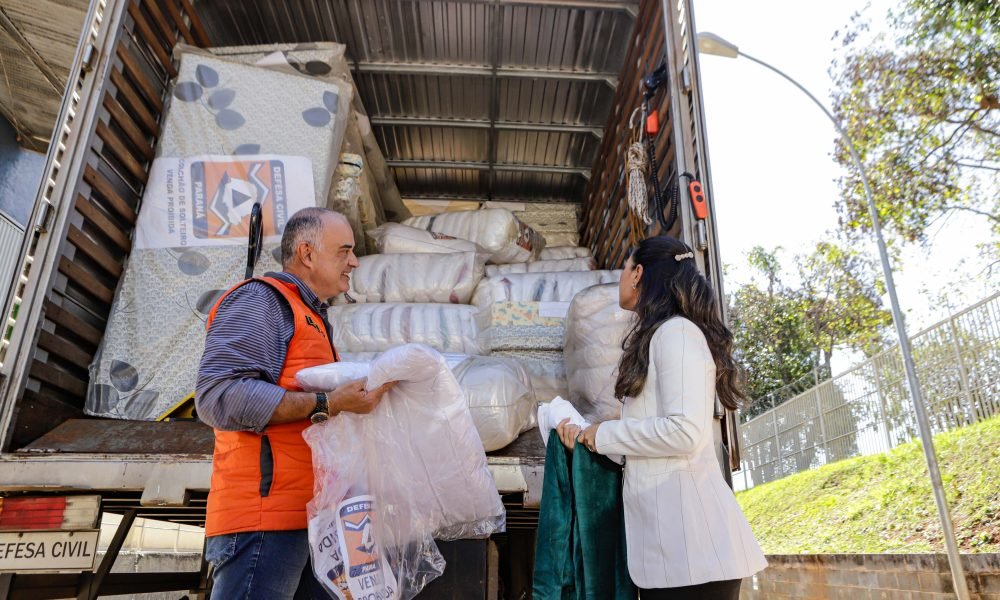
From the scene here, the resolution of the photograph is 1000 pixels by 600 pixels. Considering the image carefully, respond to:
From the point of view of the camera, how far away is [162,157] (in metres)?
3.14

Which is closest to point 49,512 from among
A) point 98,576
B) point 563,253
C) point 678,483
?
point 98,576

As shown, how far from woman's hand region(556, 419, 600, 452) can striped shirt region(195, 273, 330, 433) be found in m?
0.70

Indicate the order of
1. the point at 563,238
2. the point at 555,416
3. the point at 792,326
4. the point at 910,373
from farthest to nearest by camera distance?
the point at 792,326 → the point at 910,373 → the point at 563,238 → the point at 555,416

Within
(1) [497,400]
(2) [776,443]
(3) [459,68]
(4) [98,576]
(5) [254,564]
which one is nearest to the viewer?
(5) [254,564]

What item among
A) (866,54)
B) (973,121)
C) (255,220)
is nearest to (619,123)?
(255,220)

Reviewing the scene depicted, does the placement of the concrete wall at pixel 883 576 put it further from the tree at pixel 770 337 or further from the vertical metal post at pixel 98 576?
the tree at pixel 770 337

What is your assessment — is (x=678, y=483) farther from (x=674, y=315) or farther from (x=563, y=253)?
(x=563, y=253)

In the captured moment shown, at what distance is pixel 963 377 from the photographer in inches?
279

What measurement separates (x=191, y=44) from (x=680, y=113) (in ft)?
8.63

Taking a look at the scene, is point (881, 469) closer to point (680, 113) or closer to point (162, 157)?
point (680, 113)

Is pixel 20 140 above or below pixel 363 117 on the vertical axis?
above

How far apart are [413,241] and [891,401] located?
725 cm

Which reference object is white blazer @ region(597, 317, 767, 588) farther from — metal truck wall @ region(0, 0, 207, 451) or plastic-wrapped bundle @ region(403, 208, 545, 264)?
plastic-wrapped bundle @ region(403, 208, 545, 264)

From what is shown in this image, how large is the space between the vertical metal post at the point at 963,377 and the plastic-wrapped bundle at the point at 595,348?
6.03 metres
